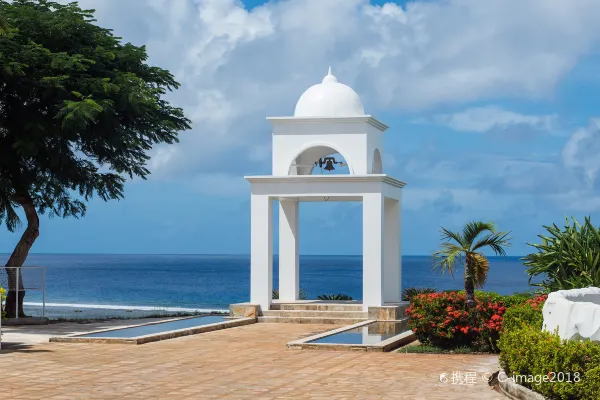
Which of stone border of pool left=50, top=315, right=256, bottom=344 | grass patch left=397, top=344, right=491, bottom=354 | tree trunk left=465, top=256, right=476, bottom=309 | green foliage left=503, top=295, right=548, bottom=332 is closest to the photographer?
green foliage left=503, top=295, right=548, bottom=332

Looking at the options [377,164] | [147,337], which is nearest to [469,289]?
[147,337]

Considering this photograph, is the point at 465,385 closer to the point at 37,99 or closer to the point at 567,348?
the point at 567,348

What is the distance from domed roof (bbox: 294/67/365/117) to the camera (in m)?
24.4

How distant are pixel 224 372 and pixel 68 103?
9.77 m

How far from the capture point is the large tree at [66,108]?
71.7 ft

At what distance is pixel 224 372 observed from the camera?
13.6m

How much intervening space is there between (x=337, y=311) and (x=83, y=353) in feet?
29.0

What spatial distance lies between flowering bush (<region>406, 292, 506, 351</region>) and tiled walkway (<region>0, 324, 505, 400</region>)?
741 millimetres

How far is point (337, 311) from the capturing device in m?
23.4

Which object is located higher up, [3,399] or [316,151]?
[316,151]

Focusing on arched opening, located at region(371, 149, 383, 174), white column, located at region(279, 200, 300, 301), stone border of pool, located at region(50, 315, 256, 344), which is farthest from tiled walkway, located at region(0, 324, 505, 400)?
arched opening, located at region(371, 149, 383, 174)

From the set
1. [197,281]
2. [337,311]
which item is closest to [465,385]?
[337,311]

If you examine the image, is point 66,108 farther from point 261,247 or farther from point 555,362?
point 555,362

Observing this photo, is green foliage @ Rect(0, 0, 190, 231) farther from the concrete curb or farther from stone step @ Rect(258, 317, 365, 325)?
the concrete curb
